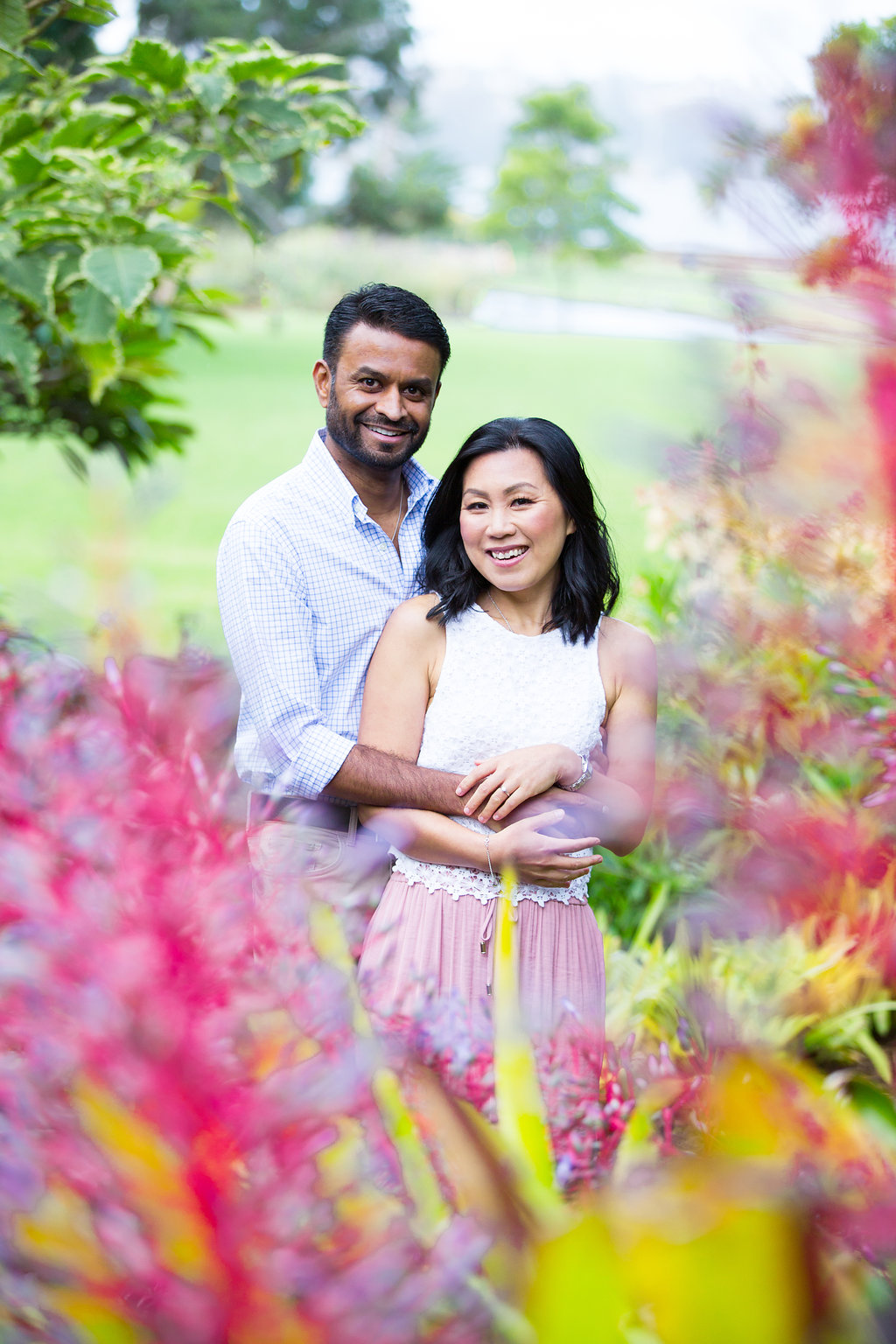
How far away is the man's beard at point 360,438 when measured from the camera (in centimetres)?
209

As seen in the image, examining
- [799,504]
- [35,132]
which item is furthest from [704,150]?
[35,132]

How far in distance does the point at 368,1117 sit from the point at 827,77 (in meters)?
0.64

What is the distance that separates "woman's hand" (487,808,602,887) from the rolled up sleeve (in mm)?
298

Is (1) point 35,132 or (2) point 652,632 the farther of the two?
(2) point 652,632

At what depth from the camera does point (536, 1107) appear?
23.5 inches

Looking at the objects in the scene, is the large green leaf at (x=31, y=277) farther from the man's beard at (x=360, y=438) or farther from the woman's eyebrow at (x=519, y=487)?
the woman's eyebrow at (x=519, y=487)

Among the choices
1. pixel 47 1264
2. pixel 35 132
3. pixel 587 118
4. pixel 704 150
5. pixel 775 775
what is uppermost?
pixel 587 118

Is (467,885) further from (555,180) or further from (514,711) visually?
(555,180)

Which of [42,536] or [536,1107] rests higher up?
[42,536]

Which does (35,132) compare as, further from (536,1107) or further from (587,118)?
(587,118)

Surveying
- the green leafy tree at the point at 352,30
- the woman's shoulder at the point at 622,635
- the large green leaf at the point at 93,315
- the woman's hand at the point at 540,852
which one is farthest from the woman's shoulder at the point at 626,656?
the green leafy tree at the point at 352,30

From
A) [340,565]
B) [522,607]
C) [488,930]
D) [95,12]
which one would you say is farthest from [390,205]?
[488,930]

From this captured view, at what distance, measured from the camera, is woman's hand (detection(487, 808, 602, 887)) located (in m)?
1.69

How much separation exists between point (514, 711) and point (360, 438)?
59cm
